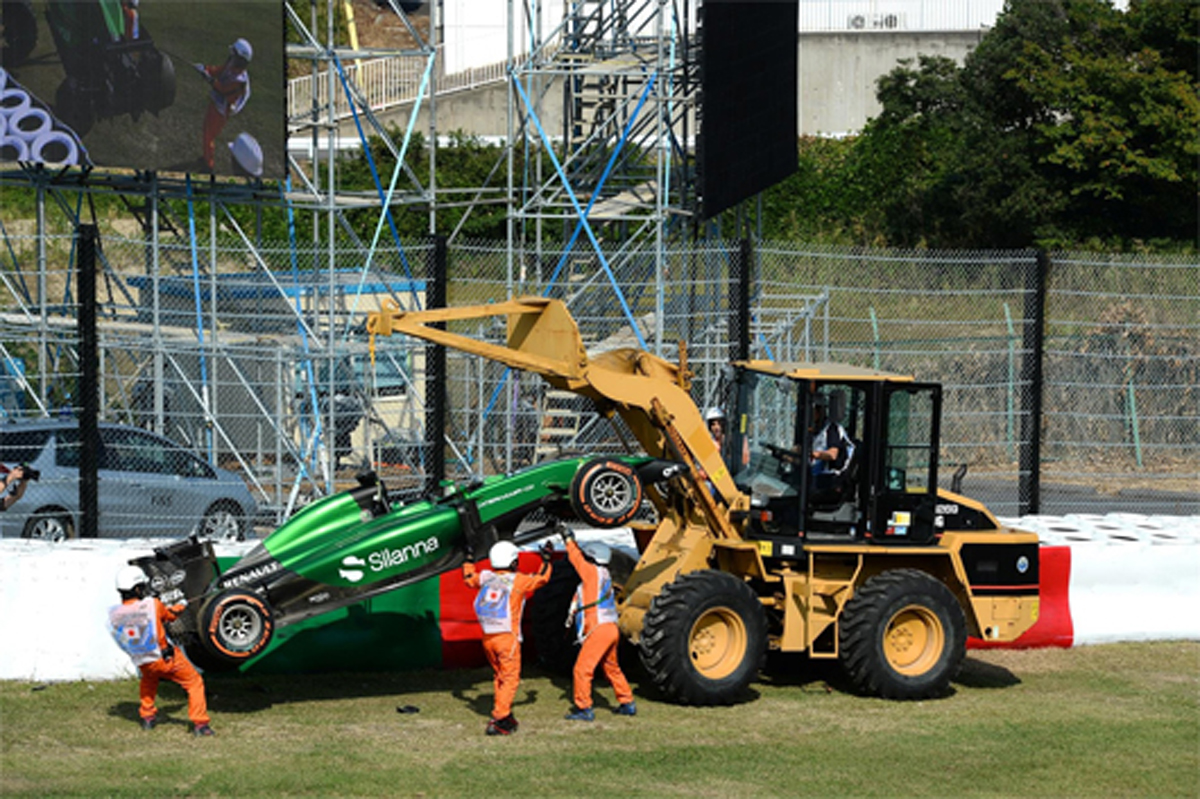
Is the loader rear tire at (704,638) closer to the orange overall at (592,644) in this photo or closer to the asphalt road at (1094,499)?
the orange overall at (592,644)

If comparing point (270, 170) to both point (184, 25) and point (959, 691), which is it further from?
point (959, 691)

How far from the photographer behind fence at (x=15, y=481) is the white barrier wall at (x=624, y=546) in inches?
59.0

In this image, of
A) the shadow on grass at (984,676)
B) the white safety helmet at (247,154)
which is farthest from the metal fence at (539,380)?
the shadow on grass at (984,676)

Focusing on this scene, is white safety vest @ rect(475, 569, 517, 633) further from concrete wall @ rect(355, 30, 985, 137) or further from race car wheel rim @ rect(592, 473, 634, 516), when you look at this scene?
concrete wall @ rect(355, 30, 985, 137)

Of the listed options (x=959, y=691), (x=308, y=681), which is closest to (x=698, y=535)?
(x=959, y=691)

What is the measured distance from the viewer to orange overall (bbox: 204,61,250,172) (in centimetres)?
2184

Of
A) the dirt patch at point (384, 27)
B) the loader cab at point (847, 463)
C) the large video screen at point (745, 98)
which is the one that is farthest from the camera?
the dirt patch at point (384, 27)

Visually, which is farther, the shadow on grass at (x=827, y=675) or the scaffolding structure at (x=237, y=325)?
the scaffolding structure at (x=237, y=325)

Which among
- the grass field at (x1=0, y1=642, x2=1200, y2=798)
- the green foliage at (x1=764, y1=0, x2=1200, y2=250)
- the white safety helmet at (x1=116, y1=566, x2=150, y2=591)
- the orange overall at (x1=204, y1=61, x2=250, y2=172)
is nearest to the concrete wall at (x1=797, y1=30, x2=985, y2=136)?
the green foliage at (x1=764, y1=0, x2=1200, y2=250)

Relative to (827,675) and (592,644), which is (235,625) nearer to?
(592,644)

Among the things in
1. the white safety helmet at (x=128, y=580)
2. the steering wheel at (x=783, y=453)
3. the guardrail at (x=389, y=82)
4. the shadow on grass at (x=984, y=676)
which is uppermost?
the guardrail at (x=389, y=82)

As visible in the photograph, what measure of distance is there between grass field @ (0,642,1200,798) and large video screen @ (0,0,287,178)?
11.9m

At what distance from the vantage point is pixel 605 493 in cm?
1045

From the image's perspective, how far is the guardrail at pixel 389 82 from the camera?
1468 inches
